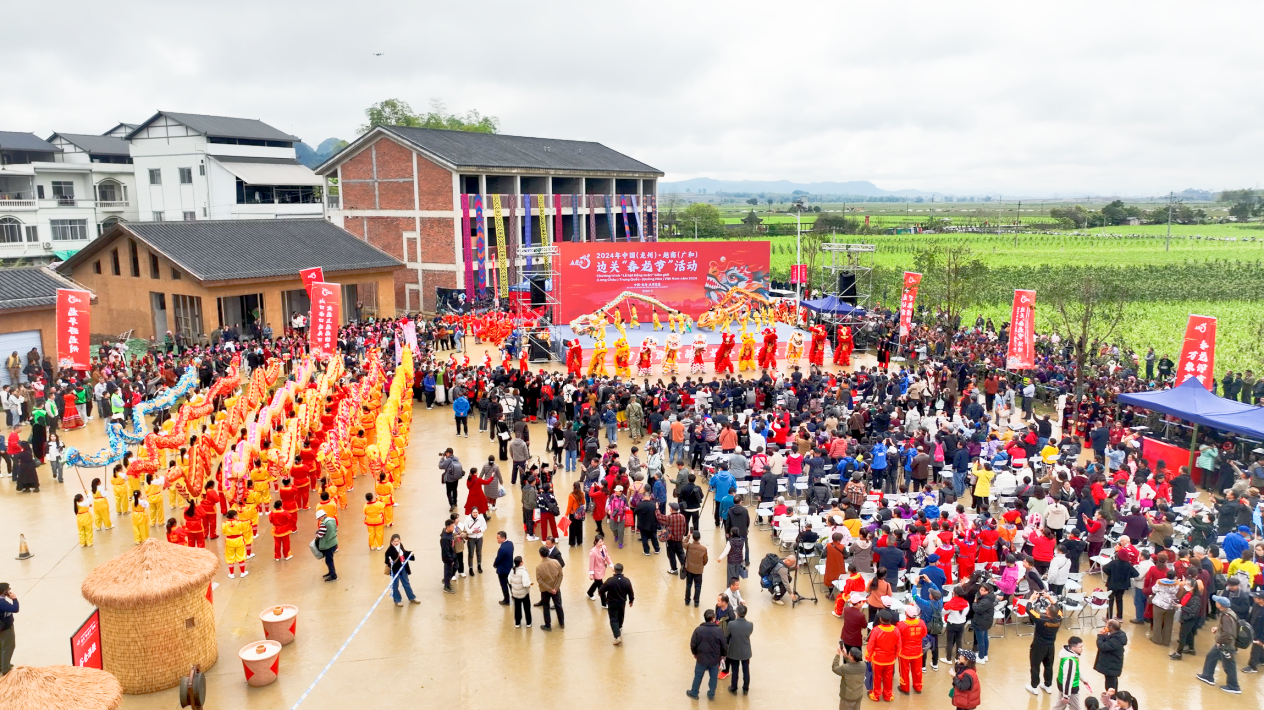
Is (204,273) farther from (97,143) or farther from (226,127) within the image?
(97,143)

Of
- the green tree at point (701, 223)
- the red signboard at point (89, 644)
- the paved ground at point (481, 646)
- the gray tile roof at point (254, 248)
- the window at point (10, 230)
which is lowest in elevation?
the paved ground at point (481, 646)

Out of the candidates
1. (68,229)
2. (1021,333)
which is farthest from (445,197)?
(68,229)

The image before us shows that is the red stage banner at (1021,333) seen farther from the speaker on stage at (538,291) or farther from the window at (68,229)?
the window at (68,229)

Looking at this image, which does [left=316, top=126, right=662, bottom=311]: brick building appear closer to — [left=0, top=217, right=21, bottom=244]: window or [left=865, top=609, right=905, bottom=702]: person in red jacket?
[left=0, top=217, right=21, bottom=244]: window

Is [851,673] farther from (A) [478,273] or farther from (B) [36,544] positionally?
(A) [478,273]

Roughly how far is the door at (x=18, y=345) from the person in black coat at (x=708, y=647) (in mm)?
23484

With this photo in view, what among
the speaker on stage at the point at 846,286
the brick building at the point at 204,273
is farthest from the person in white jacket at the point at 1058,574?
the brick building at the point at 204,273

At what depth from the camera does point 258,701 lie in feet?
31.1

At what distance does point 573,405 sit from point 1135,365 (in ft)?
57.8

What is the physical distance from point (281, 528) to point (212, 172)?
43.8m

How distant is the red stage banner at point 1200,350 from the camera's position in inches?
705

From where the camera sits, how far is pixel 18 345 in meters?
25.0

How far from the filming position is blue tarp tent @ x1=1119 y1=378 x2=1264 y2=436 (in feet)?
51.2

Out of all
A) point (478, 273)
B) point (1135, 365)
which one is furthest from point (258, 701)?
point (478, 273)
